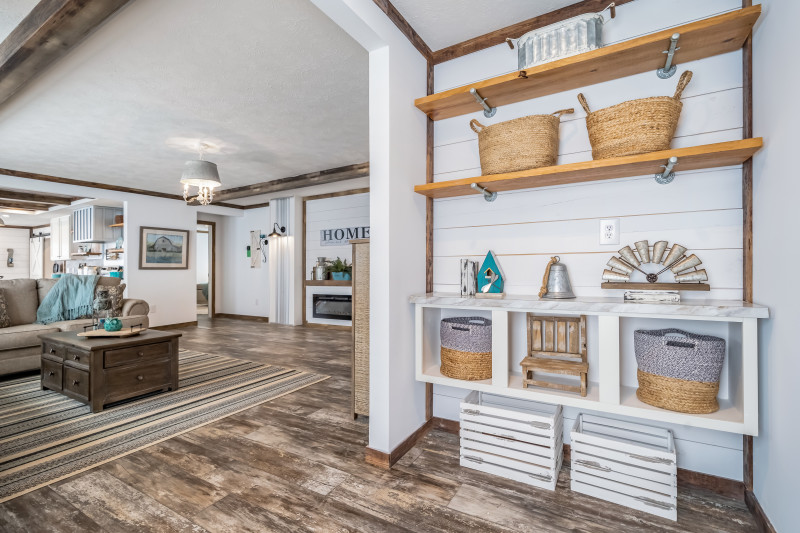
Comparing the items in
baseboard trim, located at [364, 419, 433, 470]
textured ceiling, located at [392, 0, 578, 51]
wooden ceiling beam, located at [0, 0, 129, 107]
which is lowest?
baseboard trim, located at [364, 419, 433, 470]

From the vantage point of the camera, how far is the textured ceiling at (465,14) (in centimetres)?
196

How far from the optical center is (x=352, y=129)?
3977 millimetres

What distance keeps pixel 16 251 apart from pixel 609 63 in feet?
44.2

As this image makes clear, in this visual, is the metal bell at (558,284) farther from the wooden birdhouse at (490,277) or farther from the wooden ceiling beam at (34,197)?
the wooden ceiling beam at (34,197)

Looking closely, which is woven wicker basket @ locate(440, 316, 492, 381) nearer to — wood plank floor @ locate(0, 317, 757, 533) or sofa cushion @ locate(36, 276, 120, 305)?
wood plank floor @ locate(0, 317, 757, 533)

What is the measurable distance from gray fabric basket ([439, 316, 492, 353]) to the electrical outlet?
0.75 metres

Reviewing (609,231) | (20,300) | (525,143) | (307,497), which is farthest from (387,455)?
(20,300)

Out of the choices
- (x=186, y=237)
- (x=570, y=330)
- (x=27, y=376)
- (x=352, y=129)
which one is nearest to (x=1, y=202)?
(x=186, y=237)

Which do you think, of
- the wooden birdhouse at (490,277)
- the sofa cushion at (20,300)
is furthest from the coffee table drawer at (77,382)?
the wooden birdhouse at (490,277)

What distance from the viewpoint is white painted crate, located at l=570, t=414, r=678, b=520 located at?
1.58 metres

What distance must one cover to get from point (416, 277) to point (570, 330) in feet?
2.94

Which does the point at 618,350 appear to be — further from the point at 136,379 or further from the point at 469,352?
the point at 136,379

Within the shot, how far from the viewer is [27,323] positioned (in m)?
4.17

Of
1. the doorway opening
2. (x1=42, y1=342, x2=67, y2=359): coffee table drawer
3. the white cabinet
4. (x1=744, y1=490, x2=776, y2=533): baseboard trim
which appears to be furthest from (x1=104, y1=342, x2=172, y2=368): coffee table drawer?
the white cabinet
